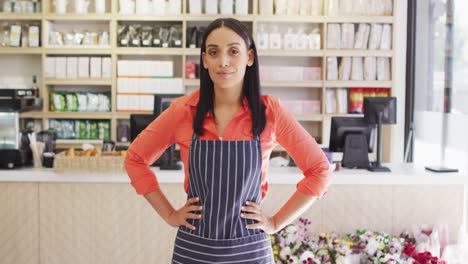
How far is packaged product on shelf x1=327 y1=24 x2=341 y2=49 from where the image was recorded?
244 inches

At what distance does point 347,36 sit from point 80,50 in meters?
2.67

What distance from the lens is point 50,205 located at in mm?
3768

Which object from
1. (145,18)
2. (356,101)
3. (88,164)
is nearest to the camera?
(88,164)

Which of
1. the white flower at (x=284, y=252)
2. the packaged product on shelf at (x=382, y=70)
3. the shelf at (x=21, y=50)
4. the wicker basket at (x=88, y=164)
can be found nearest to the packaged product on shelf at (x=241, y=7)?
the packaged product on shelf at (x=382, y=70)

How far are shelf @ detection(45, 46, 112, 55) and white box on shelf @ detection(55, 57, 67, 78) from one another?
9cm

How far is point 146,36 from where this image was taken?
20.3 feet

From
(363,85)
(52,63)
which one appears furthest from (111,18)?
(363,85)

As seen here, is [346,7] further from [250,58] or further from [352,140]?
[250,58]

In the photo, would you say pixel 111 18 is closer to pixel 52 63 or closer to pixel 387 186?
pixel 52 63

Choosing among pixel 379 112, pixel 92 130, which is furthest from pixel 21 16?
pixel 379 112

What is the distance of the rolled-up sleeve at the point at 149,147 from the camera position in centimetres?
184

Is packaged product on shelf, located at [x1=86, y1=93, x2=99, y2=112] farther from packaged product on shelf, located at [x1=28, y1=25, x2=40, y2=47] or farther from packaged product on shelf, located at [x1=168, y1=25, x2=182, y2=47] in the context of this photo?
packaged product on shelf, located at [x1=168, y1=25, x2=182, y2=47]

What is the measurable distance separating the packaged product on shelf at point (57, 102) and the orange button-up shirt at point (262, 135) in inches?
182

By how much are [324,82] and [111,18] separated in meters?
2.20
